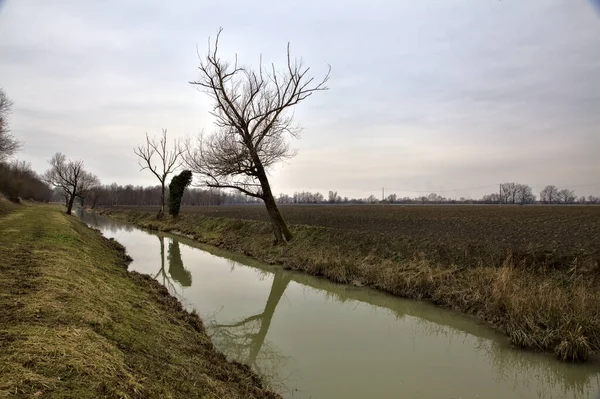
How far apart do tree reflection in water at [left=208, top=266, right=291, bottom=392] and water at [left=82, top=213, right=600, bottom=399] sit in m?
0.02

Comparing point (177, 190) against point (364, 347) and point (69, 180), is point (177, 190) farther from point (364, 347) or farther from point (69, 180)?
point (364, 347)

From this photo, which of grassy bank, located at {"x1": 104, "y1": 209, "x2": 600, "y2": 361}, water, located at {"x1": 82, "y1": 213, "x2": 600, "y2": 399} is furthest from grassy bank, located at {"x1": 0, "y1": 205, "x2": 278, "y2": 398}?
grassy bank, located at {"x1": 104, "y1": 209, "x2": 600, "y2": 361}

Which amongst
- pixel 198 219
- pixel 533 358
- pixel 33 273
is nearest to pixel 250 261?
pixel 33 273

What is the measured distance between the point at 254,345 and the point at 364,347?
7.03ft

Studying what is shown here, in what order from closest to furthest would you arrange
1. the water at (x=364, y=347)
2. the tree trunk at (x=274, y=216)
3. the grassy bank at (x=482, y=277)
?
the water at (x=364, y=347)
the grassy bank at (x=482, y=277)
the tree trunk at (x=274, y=216)

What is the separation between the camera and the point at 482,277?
9.80m

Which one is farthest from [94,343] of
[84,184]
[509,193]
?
[509,193]

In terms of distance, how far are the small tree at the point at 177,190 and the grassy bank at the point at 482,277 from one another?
20.8 meters

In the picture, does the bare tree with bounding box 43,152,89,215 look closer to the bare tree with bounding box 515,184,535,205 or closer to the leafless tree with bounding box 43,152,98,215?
the leafless tree with bounding box 43,152,98,215

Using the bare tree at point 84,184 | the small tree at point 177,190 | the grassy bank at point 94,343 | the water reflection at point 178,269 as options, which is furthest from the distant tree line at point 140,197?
the grassy bank at point 94,343

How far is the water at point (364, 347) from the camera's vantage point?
18.2 ft

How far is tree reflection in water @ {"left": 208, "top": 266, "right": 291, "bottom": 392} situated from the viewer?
592cm

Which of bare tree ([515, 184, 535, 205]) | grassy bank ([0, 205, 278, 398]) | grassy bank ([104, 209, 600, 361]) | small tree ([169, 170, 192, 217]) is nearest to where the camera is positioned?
grassy bank ([0, 205, 278, 398])

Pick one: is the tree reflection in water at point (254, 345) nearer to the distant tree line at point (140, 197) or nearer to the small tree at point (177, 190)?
the small tree at point (177, 190)
